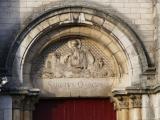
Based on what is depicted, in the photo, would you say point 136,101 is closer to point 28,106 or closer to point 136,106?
point 136,106

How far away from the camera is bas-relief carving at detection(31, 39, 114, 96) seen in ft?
Result: 45.8

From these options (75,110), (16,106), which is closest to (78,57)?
(75,110)

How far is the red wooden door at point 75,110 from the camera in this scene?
14000mm

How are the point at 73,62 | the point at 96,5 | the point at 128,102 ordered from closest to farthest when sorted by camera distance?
the point at 128,102 → the point at 96,5 → the point at 73,62

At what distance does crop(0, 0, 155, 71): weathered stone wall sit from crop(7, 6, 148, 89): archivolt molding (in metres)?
Result: 0.19

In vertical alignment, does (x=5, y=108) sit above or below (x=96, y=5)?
below

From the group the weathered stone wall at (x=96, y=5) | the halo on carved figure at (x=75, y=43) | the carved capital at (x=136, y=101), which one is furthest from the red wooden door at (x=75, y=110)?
the weathered stone wall at (x=96, y=5)

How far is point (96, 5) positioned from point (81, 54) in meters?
1.16

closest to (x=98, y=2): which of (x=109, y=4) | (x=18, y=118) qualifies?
(x=109, y=4)

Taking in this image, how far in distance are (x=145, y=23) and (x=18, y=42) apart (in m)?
2.88

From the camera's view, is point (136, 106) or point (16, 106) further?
point (136, 106)

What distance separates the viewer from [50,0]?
45.6ft

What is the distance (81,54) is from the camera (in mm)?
14062

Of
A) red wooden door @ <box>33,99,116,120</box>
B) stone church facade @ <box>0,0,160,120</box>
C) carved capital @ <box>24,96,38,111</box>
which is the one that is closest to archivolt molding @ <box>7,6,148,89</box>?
stone church facade @ <box>0,0,160,120</box>
